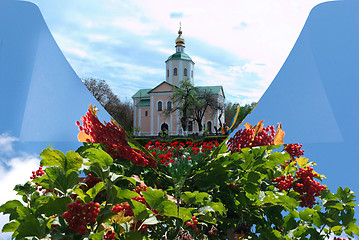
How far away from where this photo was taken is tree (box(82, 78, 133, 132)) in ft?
3.45

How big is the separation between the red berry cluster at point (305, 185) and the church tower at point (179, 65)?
62cm

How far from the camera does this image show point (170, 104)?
1027mm

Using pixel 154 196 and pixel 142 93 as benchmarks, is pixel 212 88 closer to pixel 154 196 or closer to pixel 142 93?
pixel 142 93

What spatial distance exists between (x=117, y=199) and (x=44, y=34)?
0.72 metres

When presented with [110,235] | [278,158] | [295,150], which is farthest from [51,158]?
[295,150]

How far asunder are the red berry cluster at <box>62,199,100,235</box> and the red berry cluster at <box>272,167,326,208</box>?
83cm

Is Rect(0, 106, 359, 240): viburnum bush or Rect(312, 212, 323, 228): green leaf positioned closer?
Rect(0, 106, 359, 240): viburnum bush

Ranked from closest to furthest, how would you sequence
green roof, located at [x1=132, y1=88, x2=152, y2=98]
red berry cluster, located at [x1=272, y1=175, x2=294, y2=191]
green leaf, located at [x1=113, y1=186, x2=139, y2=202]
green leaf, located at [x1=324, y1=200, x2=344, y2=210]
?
green leaf, located at [x1=113, y1=186, x2=139, y2=202], green roof, located at [x1=132, y1=88, x2=152, y2=98], green leaf, located at [x1=324, y1=200, x2=344, y2=210], red berry cluster, located at [x1=272, y1=175, x2=294, y2=191]

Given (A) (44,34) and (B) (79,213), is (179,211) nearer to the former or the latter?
(B) (79,213)

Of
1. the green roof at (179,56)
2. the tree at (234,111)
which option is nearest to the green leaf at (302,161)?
the tree at (234,111)

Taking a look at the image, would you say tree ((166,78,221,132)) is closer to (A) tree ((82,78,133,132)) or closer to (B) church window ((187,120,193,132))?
(B) church window ((187,120,193,132))

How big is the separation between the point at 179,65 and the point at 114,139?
1.26ft

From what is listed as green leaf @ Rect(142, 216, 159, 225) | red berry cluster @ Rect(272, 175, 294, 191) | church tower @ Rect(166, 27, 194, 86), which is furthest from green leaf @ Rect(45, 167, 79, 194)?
red berry cluster @ Rect(272, 175, 294, 191)

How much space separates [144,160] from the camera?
1067 millimetres
